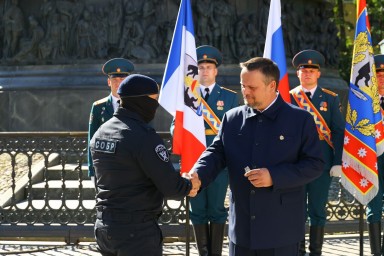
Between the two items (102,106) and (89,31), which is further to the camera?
(89,31)

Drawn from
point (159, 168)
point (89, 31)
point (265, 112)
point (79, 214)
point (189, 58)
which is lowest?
point (79, 214)

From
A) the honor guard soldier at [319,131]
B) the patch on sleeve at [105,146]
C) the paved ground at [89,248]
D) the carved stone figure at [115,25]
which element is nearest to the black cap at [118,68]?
the honor guard soldier at [319,131]

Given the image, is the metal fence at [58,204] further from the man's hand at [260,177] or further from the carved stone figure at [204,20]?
the carved stone figure at [204,20]

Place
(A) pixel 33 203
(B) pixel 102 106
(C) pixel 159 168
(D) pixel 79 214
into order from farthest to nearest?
(A) pixel 33 203, (D) pixel 79 214, (B) pixel 102 106, (C) pixel 159 168

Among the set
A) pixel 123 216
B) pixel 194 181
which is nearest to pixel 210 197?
pixel 194 181

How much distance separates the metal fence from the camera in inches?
368

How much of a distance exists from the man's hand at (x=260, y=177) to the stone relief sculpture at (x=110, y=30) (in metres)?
11.3

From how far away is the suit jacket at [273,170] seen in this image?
15.7 ft

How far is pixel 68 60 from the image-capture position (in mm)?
16031

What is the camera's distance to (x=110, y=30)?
52.2 ft

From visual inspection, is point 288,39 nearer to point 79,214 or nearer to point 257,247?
point 79,214

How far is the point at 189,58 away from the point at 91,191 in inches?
160

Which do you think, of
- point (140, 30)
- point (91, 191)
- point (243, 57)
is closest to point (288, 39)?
point (243, 57)

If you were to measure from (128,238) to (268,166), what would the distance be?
38.9 inches
